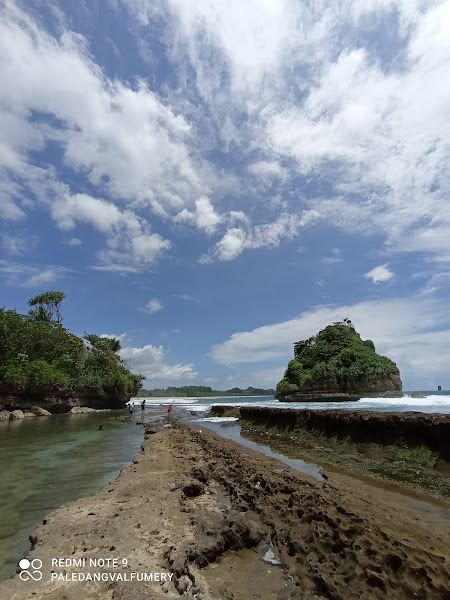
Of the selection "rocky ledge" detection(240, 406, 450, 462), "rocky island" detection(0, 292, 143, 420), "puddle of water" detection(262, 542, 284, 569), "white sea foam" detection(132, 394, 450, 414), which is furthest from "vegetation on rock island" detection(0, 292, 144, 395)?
"puddle of water" detection(262, 542, 284, 569)

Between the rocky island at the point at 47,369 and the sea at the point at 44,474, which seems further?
the rocky island at the point at 47,369

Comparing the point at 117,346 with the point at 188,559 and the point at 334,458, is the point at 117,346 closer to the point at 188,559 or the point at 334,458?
the point at 334,458

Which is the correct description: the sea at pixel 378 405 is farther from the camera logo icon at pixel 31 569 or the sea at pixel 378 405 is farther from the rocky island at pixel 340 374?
the camera logo icon at pixel 31 569

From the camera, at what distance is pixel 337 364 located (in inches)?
2820

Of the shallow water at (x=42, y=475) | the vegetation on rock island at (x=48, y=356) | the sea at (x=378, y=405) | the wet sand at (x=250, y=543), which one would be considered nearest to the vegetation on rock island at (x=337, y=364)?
the sea at (x=378, y=405)

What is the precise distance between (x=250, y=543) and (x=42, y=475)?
8.31 meters

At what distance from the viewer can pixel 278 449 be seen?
15.8 metres

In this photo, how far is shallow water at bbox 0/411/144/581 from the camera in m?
6.11

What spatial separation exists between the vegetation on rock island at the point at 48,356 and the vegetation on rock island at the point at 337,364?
136ft

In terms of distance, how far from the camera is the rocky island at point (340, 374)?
68.5 metres

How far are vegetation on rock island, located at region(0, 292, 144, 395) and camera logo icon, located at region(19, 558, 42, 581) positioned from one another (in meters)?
37.1

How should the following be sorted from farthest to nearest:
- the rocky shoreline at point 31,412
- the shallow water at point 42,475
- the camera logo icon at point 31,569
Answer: the rocky shoreline at point 31,412 → the shallow water at point 42,475 → the camera logo icon at point 31,569

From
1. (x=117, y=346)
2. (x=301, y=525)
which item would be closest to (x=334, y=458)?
(x=301, y=525)

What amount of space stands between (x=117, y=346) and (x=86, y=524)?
7782 centimetres
